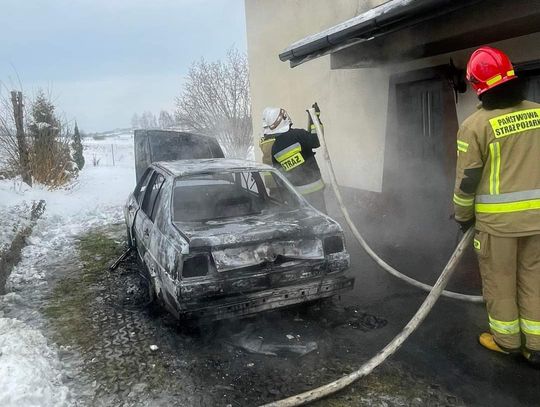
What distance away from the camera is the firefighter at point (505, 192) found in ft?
9.26

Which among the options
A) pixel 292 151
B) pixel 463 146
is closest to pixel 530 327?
pixel 463 146

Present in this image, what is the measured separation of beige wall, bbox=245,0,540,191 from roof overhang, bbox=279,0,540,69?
1.84 feet

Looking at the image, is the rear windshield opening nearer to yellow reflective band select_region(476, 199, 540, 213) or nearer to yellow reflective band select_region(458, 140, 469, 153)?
yellow reflective band select_region(458, 140, 469, 153)

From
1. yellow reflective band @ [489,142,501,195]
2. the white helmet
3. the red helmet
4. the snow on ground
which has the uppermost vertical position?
the red helmet

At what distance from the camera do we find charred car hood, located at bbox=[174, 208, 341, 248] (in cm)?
338

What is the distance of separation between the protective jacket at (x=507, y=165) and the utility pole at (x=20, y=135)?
1234 cm

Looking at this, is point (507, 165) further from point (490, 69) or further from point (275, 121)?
point (275, 121)

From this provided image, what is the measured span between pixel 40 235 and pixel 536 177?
7818mm

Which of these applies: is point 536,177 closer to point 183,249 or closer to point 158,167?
point 183,249

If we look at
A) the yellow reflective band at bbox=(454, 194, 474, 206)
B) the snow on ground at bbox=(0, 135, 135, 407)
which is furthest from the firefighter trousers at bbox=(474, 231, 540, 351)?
the snow on ground at bbox=(0, 135, 135, 407)

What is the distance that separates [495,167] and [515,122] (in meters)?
0.32

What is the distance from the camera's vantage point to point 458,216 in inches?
124

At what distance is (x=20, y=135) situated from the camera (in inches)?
469

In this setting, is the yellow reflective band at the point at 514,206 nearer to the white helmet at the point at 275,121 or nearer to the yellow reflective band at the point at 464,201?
the yellow reflective band at the point at 464,201
